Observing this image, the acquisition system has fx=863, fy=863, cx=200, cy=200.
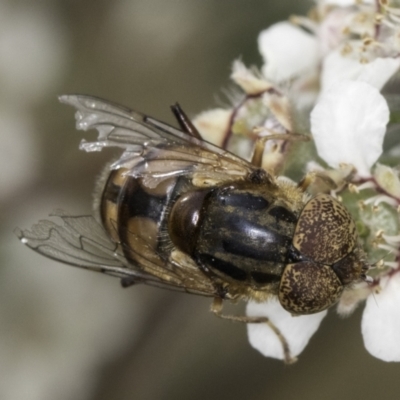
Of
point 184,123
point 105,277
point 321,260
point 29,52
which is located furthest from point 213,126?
point 29,52

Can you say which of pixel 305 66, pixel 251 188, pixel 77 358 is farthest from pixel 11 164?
pixel 251 188

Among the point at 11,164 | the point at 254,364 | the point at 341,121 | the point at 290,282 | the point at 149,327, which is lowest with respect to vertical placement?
the point at 254,364

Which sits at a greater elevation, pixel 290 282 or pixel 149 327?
pixel 290 282

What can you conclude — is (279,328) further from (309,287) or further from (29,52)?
(29,52)

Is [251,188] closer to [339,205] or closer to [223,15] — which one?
[339,205]

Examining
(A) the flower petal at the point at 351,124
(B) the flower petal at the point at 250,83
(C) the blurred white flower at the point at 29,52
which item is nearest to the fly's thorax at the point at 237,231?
(A) the flower petal at the point at 351,124

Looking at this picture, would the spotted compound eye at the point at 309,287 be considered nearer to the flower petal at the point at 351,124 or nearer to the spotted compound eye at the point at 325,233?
the spotted compound eye at the point at 325,233

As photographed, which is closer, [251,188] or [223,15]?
[251,188]

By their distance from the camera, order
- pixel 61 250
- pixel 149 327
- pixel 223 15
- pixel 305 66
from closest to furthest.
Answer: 1. pixel 61 250
2. pixel 305 66
3. pixel 149 327
4. pixel 223 15
